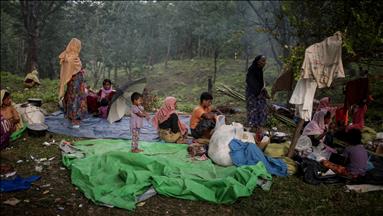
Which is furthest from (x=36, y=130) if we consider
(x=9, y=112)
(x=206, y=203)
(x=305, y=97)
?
(x=305, y=97)

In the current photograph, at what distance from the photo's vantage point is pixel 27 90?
1255 centimetres

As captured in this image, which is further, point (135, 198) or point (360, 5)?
point (360, 5)

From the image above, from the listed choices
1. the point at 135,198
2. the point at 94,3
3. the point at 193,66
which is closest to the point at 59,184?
the point at 135,198

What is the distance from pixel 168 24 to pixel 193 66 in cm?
395

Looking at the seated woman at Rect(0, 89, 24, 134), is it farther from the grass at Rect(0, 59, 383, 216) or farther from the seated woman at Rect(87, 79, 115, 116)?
the seated woman at Rect(87, 79, 115, 116)

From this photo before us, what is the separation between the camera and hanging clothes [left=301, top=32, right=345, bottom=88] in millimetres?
4992

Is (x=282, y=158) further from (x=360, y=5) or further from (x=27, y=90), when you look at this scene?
(x=27, y=90)

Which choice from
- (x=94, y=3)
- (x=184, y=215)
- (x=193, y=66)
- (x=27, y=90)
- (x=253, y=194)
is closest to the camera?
(x=184, y=215)

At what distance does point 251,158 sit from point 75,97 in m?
4.08

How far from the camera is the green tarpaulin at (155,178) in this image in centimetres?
427

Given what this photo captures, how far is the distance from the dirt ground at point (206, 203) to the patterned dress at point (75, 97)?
2416 mm

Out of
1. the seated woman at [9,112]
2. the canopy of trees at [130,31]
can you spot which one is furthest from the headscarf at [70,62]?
the canopy of trees at [130,31]

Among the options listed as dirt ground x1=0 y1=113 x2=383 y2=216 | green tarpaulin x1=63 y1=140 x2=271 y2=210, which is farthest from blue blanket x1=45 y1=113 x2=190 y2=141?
dirt ground x1=0 y1=113 x2=383 y2=216

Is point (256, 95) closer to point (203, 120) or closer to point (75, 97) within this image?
point (203, 120)
